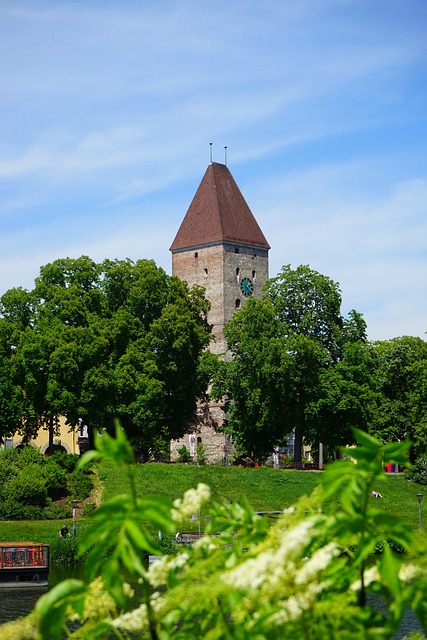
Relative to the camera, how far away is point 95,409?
6128 cm

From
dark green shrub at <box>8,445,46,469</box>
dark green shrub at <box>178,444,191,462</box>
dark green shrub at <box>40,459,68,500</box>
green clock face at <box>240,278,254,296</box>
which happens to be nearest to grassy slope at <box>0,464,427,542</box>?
dark green shrub at <box>40,459,68,500</box>

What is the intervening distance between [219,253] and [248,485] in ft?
94.7

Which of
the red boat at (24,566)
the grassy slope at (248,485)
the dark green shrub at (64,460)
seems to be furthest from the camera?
the dark green shrub at (64,460)

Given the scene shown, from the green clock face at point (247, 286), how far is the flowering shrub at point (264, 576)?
77357 millimetres

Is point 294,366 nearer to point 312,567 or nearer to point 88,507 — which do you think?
point 88,507

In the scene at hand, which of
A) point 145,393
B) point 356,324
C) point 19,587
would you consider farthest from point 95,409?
point 19,587

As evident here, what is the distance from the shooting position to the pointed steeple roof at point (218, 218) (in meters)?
84.2

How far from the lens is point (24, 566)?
38.6m

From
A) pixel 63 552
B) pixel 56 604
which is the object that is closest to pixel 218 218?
pixel 63 552

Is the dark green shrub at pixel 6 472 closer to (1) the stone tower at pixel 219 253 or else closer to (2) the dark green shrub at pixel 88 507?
(2) the dark green shrub at pixel 88 507

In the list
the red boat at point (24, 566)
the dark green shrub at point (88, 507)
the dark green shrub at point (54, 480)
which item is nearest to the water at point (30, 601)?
the red boat at point (24, 566)

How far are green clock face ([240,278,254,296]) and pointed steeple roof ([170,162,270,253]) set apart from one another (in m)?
2.82

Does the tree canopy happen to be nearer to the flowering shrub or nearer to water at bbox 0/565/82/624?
water at bbox 0/565/82/624

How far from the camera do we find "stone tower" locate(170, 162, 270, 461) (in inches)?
3241
